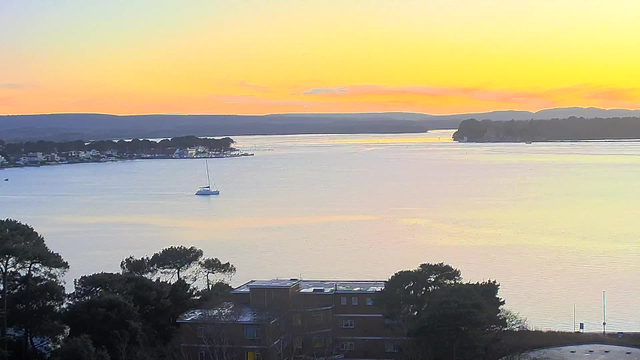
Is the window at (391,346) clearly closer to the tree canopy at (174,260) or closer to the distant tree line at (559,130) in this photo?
the tree canopy at (174,260)

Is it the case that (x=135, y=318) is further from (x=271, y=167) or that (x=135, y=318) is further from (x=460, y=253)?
(x=271, y=167)

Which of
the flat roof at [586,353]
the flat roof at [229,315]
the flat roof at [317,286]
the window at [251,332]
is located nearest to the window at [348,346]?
the flat roof at [317,286]

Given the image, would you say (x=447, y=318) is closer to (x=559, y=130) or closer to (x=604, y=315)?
(x=604, y=315)

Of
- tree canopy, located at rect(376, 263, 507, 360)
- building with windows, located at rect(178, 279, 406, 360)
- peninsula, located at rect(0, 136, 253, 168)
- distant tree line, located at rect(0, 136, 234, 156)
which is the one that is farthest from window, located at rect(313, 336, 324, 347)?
distant tree line, located at rect(0, 136, 234, 156)

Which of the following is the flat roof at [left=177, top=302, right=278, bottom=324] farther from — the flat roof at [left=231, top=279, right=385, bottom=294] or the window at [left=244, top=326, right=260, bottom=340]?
the flat roof at [left=231, top=279, right=385, bottom=294]

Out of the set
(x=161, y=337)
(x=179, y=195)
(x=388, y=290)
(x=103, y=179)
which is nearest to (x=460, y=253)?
(x=388, y=290)
